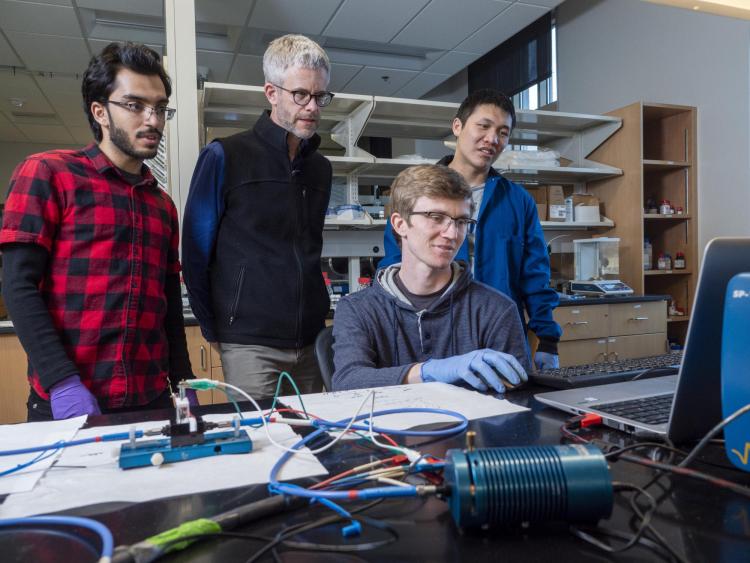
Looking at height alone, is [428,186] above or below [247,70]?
below

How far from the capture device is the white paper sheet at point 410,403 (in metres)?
0.80

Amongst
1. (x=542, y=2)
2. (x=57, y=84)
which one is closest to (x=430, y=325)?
(x=542, y=2)

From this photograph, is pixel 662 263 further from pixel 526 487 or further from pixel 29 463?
pixel 29 463

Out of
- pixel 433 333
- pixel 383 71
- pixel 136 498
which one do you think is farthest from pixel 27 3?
pixel 136 498

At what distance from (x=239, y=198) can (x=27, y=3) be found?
9.39ft

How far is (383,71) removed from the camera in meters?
4.64

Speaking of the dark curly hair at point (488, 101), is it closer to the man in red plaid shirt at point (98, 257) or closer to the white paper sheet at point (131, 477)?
the man in red plaid shirt at point (98, 257)

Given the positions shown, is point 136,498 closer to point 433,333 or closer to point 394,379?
point 394,379

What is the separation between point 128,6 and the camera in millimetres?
3357

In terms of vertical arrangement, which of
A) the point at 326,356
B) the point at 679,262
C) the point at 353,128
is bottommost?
the point at 326,356

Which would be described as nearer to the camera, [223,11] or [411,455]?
[411,455]

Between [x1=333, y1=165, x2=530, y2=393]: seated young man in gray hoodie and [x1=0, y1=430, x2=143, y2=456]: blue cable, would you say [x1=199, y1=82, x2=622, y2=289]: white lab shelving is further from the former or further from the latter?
[x1=0, y1=430, x2=143, y2=456]: blue cable

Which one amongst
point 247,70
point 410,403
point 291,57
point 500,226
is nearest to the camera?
point 410,403

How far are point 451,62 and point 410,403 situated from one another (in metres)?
4.20
